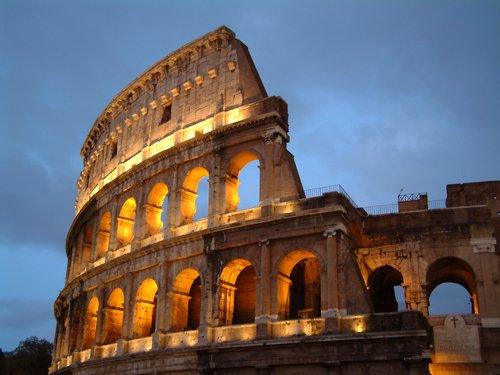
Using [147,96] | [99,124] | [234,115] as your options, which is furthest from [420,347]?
[99,124]

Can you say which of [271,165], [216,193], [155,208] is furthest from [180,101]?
[271,165]

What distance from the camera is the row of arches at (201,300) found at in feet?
73.8

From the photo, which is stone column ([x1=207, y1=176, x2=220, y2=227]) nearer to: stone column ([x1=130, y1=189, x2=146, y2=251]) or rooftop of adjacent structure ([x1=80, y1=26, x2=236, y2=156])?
stone column ([x1=130, y1=189, x2=146, y2=251])

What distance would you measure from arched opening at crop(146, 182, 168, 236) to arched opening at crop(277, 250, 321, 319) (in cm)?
694

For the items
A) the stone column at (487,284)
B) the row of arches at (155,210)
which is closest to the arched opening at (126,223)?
the row of arches at (155,210)

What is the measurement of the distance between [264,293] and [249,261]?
151cm

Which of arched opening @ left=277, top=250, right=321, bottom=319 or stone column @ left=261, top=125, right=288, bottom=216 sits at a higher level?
stone column @ left=261, top=125, right=288, bottom=216

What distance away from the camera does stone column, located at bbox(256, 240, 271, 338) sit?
21016mm

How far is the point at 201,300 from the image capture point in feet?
76.5

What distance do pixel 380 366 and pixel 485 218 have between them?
27.3ft

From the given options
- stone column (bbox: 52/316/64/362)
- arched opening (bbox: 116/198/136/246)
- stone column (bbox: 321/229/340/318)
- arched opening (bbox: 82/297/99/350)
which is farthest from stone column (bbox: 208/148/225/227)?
stone column (bbox: 52/316/64/362)

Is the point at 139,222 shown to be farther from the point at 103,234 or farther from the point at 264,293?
the point at 264,293

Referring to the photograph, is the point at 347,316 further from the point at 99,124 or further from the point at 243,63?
the point at 99,124

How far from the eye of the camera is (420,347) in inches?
720
